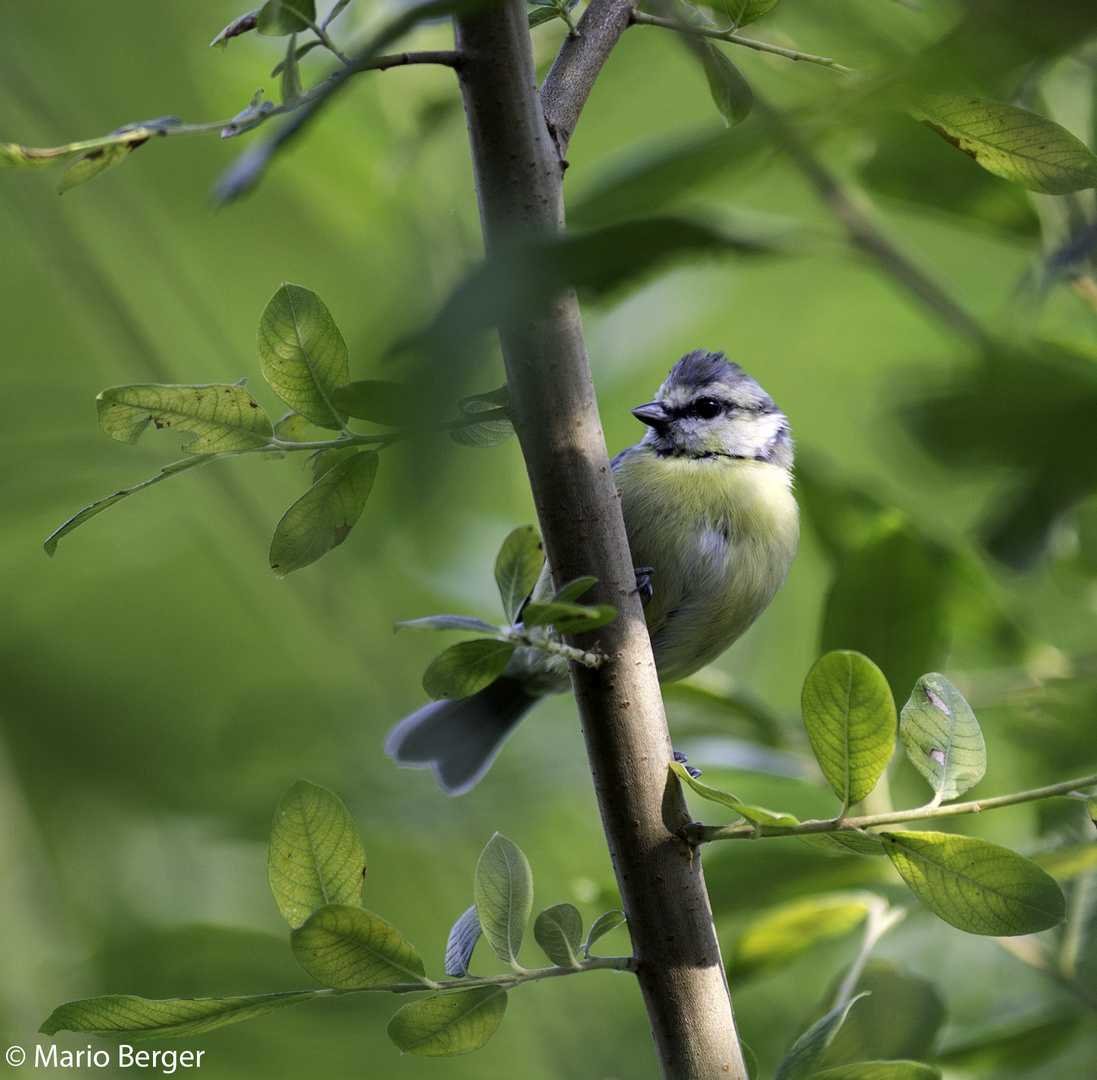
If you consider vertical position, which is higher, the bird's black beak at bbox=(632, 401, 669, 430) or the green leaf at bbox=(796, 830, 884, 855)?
the bird's black beak at bbox=(632, 401, 669, 430)

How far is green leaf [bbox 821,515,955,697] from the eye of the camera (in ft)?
2.73

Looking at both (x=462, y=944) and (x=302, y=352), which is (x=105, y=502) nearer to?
(x=302, y=352)

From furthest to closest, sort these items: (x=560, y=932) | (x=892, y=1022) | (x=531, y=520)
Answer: (x=531, y=520), (x=892, y=1022), (x=560, y=932)

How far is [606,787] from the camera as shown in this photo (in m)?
0.62

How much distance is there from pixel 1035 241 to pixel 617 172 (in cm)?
54

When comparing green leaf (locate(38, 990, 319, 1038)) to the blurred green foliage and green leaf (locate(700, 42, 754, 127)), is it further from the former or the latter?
green leaf (locate(700, 42, 754, 127))

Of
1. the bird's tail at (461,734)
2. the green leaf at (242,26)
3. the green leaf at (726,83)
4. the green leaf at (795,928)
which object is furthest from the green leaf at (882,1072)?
the bird's tail at (461,734)

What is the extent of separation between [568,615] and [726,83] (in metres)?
0.32

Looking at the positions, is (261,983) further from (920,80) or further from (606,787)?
(920,80)

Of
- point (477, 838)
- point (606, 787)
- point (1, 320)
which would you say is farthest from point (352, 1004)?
→ point (1, 320)

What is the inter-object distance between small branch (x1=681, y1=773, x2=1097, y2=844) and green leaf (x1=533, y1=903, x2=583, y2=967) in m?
0.10

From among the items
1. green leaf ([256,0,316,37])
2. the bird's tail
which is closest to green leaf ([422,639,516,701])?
green leaf ([256,0,316,37])

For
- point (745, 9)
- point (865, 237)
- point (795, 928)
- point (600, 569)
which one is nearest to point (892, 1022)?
point (795, 928)

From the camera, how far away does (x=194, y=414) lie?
23.0 inches
